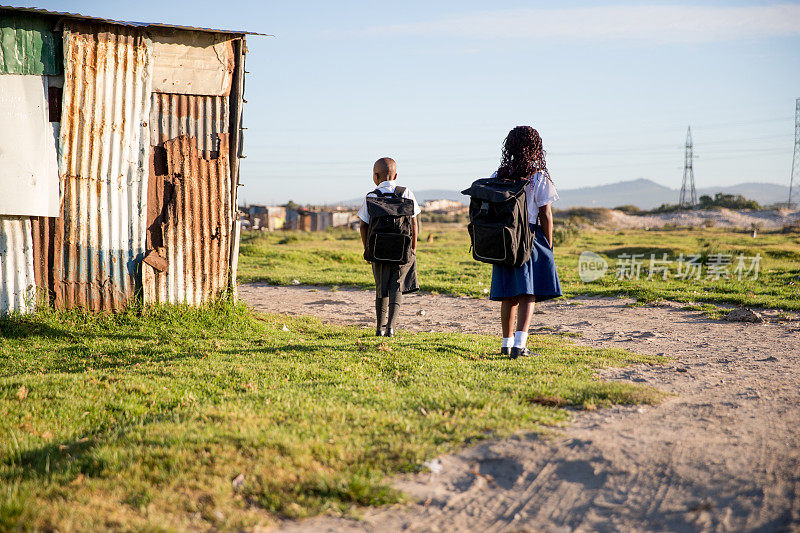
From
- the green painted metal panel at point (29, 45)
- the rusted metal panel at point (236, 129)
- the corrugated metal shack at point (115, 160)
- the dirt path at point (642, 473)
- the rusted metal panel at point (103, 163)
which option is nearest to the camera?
the dirt path at point (642, 473)

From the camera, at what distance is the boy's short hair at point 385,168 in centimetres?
765

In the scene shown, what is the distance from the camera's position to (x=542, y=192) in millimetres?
6516

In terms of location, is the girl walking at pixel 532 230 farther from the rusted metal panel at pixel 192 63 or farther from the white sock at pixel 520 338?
the rusted metal panel at pixel 192 63

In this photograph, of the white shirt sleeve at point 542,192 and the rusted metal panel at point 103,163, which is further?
the rusted metal panel at point 103,163

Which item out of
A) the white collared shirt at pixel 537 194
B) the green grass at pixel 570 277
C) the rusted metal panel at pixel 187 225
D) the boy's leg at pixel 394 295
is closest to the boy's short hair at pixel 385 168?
the boy's leg at pixel 394 295

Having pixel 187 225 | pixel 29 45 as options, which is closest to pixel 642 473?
pixel 187 225

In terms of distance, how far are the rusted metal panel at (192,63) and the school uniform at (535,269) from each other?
→ 4.21 meters

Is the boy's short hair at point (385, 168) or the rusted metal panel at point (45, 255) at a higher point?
the boy's short hair at point (385, 168)

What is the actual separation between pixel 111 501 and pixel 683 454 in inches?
127

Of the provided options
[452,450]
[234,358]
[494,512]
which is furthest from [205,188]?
[494,512]

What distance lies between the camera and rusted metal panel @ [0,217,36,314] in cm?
772

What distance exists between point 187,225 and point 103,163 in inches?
49.0

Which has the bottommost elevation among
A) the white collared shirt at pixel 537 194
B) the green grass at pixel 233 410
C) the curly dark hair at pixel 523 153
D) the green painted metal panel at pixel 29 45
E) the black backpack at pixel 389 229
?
the green grass at pixel 233 410

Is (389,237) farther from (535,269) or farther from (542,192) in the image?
(542,192)
